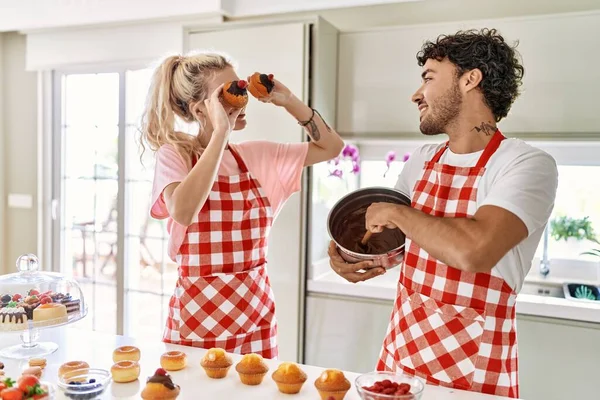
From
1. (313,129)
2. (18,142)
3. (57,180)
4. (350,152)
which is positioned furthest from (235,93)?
(18,142)

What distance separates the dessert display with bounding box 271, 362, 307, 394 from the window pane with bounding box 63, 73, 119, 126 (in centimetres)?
280

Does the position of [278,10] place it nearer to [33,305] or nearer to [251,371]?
[33,305]

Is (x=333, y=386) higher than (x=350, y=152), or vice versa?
(x=350, y=152)

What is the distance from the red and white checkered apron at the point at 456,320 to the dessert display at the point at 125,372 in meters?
0.62

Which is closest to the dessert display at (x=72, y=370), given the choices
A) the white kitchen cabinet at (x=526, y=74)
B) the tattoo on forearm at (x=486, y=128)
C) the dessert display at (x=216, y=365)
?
the dessert display at (x=216, y=365)

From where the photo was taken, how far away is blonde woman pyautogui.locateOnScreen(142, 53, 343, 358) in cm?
167

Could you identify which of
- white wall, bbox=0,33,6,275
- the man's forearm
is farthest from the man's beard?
white wall, bbox=0,33,6,275

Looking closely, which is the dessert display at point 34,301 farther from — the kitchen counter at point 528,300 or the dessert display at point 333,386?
the kitchen counter at point 528,300

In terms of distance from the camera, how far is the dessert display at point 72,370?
1232 mm

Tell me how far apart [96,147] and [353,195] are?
2.64 meters

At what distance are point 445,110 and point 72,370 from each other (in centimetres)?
107

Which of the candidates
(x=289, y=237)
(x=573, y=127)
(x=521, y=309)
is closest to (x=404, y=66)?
(x=573, y=127)

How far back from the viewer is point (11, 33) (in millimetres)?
3857

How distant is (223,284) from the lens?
5.58ft
